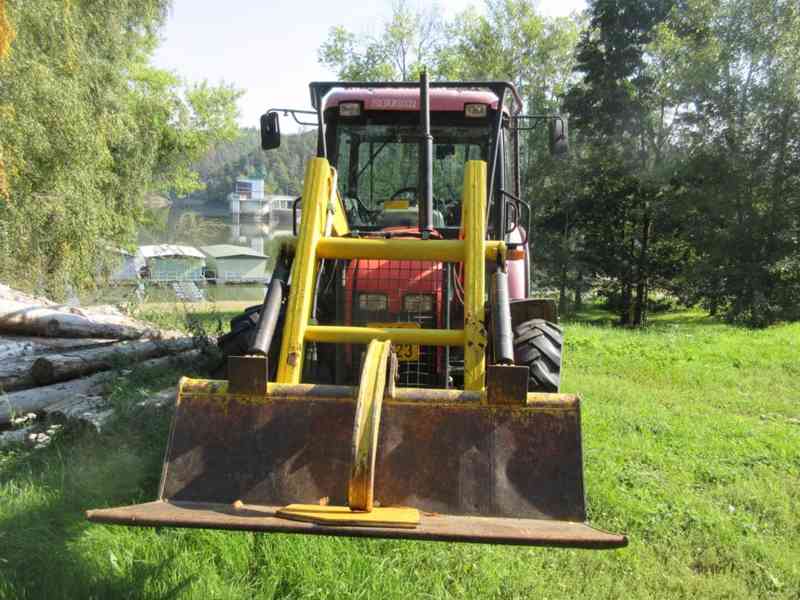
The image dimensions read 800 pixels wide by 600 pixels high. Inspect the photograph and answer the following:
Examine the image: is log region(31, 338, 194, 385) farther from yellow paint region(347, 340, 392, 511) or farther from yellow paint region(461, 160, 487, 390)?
yellow paint region(347, 340, 392, 511)

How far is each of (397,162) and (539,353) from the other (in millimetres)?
2235

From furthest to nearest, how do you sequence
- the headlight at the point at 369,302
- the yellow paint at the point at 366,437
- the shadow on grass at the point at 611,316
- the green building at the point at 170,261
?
the green building at the point at 170,261 → the shadow on grass at the point at 611,316 → the headlight at the point at 369,302 → the yellow paint at the point at 366,437

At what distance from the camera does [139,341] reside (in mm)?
7969

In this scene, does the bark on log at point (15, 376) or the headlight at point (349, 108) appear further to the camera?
the bark on log at point (15, 376)

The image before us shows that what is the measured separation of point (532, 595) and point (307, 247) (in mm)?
2136

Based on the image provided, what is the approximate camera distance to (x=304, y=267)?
3.94m

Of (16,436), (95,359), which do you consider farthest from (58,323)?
(16,436)

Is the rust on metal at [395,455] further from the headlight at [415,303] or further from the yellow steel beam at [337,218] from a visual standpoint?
the yellow steel beam at [337,218]

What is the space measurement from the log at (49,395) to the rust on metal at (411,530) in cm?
328

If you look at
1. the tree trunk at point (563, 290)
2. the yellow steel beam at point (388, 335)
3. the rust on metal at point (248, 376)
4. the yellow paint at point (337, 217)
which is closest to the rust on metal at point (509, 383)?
the yellow steel beam at point (388, 335)

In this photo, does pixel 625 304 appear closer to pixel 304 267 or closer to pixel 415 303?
pixel 415 303

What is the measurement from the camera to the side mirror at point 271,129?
19.3 feet

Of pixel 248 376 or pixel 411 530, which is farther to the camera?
pixel 248 376

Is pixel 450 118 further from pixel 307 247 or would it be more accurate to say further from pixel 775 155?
pixel 775 155
